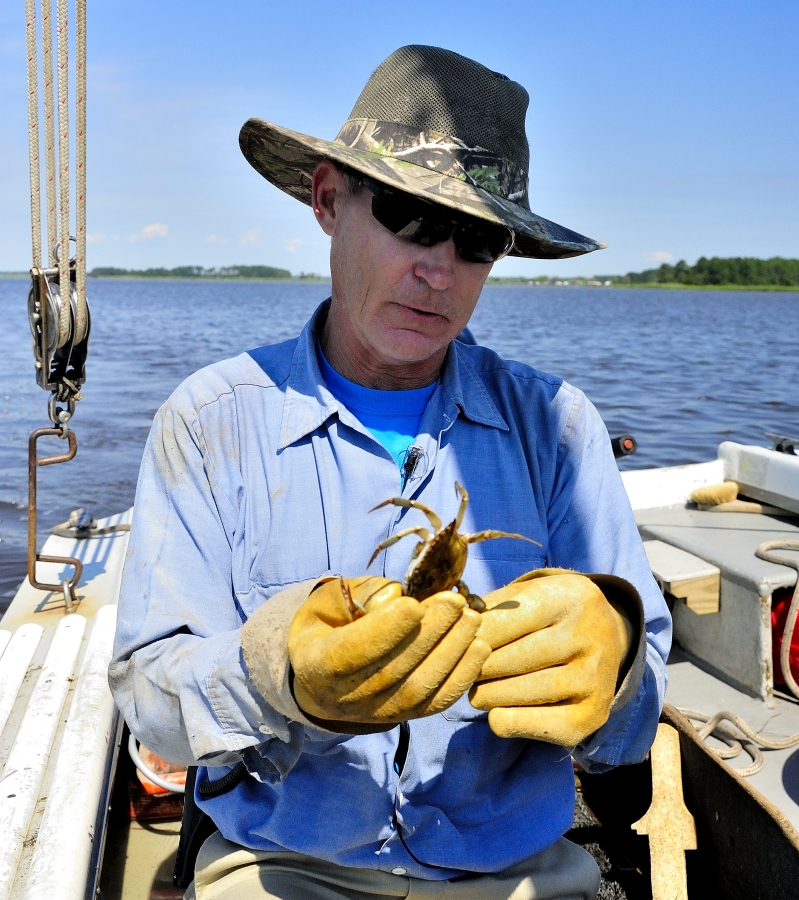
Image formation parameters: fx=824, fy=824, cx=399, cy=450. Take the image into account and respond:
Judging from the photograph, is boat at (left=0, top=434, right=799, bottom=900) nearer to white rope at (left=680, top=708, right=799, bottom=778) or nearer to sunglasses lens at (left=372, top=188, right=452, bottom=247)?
white rope at (left=680, top=708, right=799, bottom=778)

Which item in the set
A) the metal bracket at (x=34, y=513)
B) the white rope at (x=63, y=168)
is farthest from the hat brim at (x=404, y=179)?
the metal bracket at (x=34, y=513)

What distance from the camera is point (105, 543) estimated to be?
4.37m

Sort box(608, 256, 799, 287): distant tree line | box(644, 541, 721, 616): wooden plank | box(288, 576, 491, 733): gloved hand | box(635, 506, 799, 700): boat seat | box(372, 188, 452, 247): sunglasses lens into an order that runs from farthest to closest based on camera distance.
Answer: box(608, 256, 799, 287): distant tree line < box(644, 541, 721, 616): wooden plank < box(635, 506, 799, 700): boat seat < box(372, 188, 452, 247): sunglasses lens < box(288, 576, 491, 733): gloved hand

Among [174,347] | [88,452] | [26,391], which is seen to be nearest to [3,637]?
[88,452]

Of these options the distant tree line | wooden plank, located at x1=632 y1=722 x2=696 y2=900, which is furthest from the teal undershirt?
the distant tree line

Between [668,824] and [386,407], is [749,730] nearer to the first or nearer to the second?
[668,824]

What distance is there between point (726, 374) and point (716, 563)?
1699 cm

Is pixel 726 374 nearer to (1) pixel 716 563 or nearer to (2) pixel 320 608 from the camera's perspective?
(1) pixel 716 563

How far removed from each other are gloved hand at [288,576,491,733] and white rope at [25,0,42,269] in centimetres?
211

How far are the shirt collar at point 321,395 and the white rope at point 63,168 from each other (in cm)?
103

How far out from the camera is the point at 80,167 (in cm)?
287

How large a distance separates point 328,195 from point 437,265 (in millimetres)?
435

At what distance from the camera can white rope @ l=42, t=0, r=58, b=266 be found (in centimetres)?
257

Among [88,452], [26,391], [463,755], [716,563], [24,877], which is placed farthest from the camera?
[26,391]
